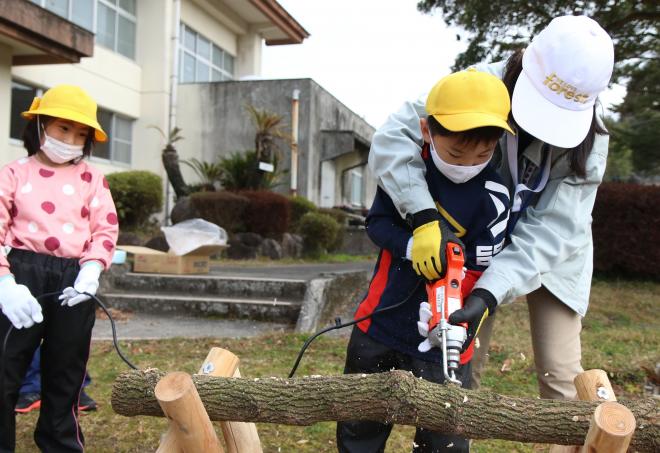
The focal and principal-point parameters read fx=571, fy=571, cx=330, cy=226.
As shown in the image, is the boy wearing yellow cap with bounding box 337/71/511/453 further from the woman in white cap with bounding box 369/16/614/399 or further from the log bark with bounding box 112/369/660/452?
the log bark with bounding box 112/369/660/452

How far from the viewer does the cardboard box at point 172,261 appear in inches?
275

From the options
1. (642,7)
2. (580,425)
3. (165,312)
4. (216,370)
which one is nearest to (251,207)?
(165,312)

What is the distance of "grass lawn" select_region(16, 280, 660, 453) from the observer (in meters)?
3.07

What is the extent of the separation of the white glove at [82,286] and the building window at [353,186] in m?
15.1

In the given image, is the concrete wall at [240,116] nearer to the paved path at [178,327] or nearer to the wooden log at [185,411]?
the paved path at [178,327]

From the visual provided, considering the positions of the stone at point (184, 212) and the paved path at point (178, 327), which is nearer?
Answer: the paved path at point (178, 327)

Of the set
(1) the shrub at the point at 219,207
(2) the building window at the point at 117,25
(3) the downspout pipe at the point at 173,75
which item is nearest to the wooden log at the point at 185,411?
(1) the shrub at the point at 219,207

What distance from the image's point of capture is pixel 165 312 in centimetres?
631

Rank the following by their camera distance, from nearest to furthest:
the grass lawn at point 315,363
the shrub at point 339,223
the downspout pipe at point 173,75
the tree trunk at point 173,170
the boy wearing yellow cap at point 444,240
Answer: the boy wearing yellow cap at point 444,240 < the grass lawn at point 315,363 < the tree trunk at point 173,170 < the downspout pipe at point 173,75 < the shrub at point 339,223

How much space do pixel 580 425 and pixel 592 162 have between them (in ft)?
3.33

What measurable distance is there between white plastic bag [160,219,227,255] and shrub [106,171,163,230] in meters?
4.23

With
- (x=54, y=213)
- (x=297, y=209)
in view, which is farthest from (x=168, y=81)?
(x=54, y=213)

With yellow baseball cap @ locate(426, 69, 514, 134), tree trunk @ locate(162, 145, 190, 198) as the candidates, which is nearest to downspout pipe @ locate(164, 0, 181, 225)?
tree trunk @ locate(162, 145, 190, 198)

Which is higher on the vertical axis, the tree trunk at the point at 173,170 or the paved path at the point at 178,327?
the tree trunk at the point at 173,170
